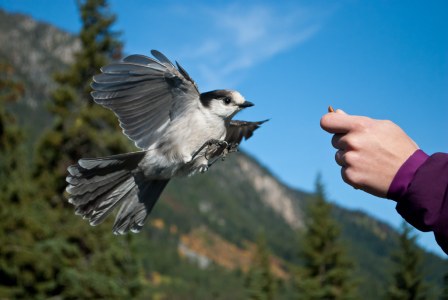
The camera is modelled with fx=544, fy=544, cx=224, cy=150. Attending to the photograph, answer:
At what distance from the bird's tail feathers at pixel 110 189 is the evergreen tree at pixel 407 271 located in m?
21.2

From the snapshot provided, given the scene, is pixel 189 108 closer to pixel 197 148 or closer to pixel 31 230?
pixel 197 148

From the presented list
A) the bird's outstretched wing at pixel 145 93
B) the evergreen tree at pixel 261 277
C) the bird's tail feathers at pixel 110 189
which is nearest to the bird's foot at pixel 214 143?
the bird's outstretched wing at pixel 145 93

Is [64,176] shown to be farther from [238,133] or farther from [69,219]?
[238,133]

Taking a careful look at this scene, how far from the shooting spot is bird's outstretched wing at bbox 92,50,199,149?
13.0 ft

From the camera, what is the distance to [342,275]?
83.6 ft

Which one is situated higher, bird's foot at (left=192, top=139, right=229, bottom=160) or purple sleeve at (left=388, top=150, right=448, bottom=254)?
bird's foot at (left=192, top=139, right=229, bottom=160)

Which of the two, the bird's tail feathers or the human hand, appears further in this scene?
the bird's tail feathers

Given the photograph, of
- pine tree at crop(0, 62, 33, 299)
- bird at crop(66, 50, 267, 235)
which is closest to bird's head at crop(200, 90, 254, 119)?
bird at crop(66, 50, 267, 235)

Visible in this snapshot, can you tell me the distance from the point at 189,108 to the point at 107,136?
48.6ft

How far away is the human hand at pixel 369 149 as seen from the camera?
6.44ft

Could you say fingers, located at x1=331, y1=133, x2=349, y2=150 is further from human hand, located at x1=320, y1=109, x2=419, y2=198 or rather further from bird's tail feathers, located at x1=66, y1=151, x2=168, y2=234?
bird's tail feathers, located at x1=66, y1=151, x2=168, y2=234

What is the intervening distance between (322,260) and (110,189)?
2329cm

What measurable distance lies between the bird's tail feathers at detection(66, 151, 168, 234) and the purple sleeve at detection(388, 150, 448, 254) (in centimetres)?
263

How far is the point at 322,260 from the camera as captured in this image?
86.4ft
